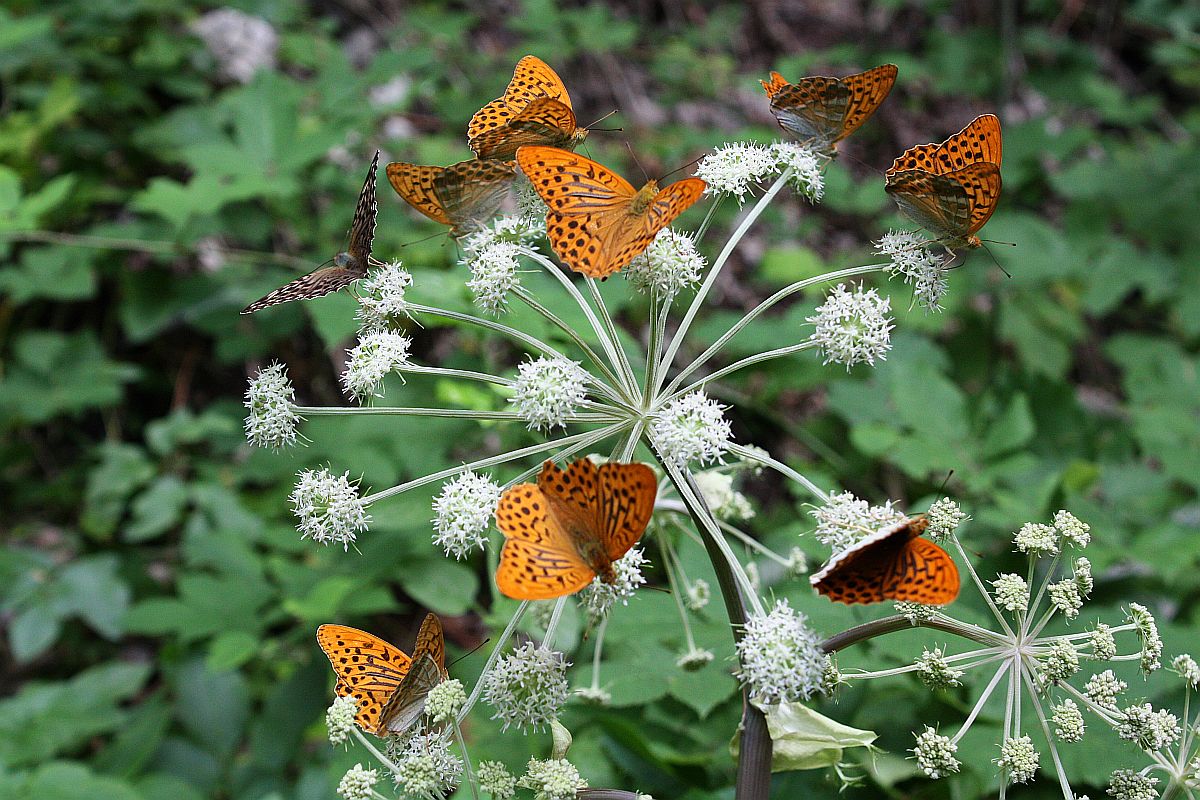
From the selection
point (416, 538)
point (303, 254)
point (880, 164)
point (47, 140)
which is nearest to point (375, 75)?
point (303, 254)

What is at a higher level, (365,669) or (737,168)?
(737,168)

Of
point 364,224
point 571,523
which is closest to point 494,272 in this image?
point 364,224

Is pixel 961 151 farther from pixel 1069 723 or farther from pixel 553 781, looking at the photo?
pixel 553 781

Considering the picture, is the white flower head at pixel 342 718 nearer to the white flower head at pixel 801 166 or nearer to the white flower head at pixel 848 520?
the white flower head at pixel 848 520

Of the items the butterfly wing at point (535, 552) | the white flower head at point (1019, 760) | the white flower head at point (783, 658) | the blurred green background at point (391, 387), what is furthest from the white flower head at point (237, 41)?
the white flower head at point (1019, 760)

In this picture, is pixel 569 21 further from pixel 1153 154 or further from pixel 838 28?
pixel 1153 154

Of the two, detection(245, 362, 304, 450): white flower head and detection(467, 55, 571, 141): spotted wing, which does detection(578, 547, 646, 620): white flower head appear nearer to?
detection(245, 362, 304, 450): white flower head

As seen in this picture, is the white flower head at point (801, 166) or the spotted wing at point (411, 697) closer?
the spotted wing at point (411, 697)
